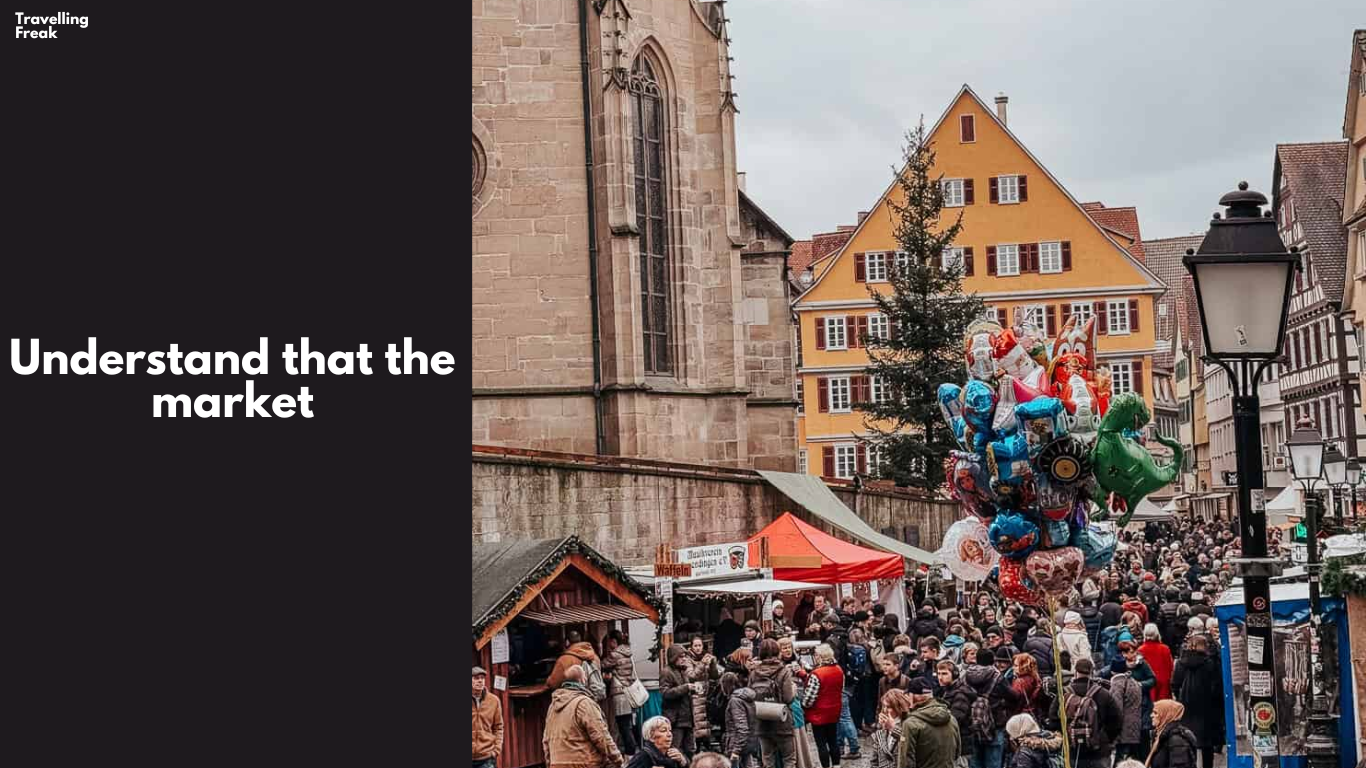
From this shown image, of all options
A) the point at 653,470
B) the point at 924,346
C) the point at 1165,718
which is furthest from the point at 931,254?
the point at 1165,718

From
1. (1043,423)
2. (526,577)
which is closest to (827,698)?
(526,577)

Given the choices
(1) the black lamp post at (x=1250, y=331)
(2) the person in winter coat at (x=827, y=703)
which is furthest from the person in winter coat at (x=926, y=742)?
(2) the person in winter coat at (x=827, y=703)

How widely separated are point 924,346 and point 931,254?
249 centimetres

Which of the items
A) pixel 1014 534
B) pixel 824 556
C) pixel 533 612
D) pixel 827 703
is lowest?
pixel 827 703

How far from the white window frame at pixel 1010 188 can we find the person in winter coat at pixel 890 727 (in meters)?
46.5

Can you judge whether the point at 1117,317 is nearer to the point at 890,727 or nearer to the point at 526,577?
the point at 526,577

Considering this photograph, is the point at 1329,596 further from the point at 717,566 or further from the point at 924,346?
the point at 924,346

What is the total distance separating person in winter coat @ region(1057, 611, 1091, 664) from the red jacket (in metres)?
1.92

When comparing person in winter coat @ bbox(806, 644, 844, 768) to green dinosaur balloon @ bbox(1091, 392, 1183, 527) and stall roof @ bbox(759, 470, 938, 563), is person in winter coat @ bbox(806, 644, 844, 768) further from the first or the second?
stall roof @ bbox(759, 470, 938, 563)

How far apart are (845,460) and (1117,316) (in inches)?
364

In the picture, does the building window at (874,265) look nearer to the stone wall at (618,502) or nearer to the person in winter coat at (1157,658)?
the stone wall at (618,502)

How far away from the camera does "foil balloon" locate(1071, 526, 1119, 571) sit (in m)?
12.9

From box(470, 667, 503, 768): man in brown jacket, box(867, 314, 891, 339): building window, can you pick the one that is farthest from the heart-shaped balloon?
box(867, 314, 891, 339): building window

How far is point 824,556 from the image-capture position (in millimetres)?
22500
